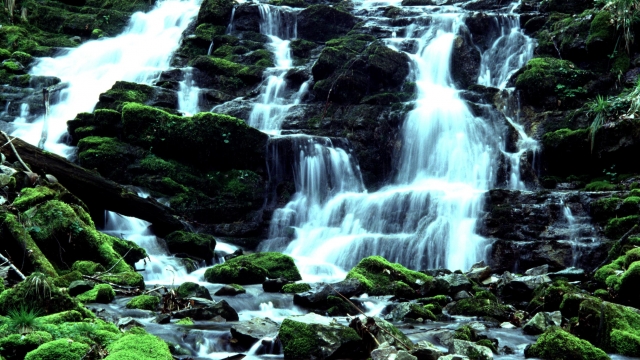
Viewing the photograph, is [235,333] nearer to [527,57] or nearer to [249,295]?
[249,295]

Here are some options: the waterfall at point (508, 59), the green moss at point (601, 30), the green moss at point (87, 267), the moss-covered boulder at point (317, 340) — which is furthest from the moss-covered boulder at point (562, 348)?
the green moss at point (601, 30)

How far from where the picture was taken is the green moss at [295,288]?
1107 cm

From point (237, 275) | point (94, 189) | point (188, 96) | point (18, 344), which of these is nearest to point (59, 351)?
point (18, 344)

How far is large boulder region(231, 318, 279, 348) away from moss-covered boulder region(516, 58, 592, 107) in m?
16.2

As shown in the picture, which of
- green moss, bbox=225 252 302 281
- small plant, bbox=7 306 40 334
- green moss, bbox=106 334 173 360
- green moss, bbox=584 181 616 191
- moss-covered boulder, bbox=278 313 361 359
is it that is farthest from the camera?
green moss, bbox=584 181 616 191

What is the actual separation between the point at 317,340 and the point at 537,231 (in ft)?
32.1

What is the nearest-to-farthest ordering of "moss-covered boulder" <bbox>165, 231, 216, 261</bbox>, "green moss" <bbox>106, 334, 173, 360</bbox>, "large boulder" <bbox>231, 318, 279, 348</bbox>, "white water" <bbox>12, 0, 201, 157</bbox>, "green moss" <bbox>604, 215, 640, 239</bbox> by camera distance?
1. "green moss" <bbox>106, 334, 173, 360</bbox>
2. "large boulder" <bbox>231, 318, 279, 348</bbox>
3. "green moss" <bbox>604, 215, 640, 239</bbox>
4. "moss-covered boulder" <bbox>165, 231, 216, 261</bbox>
5. "white water" <bbox>12, 0, 201, 157</bbox>

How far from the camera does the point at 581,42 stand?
22.0 metres

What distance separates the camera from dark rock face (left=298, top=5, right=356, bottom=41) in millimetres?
28594

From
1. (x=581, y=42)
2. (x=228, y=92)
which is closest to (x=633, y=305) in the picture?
(x=581, y=42)

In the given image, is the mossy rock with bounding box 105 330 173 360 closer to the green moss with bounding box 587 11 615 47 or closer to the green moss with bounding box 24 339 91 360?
the green moss with bounding box 24 339 91 360

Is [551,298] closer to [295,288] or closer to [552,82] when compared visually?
[295,288]

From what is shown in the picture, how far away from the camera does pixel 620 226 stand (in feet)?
44.6

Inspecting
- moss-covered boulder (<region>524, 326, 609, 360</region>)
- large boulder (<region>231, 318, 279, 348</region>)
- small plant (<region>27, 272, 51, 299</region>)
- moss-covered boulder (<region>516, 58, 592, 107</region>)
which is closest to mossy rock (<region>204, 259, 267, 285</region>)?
large boulder (<region>231, 318, 279, 348</region>)
